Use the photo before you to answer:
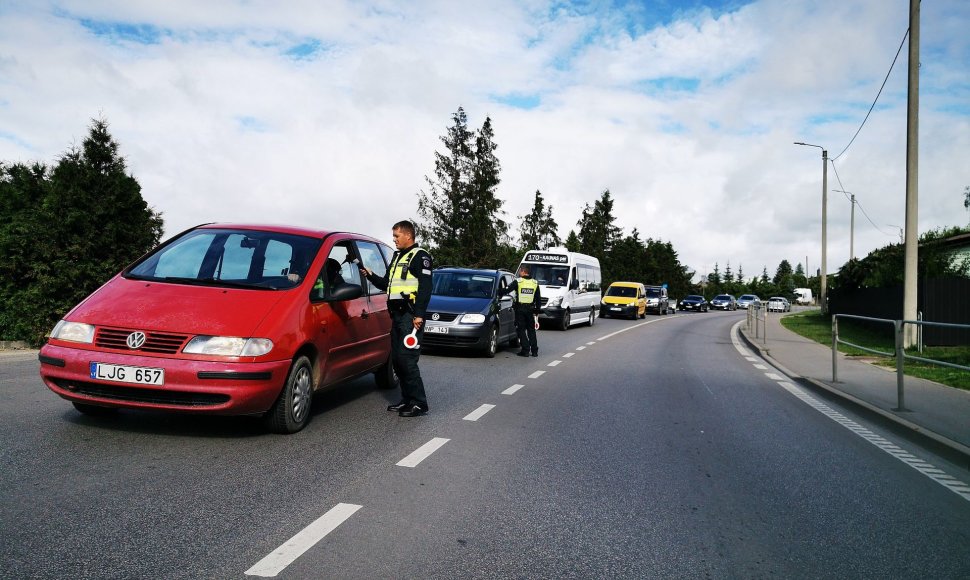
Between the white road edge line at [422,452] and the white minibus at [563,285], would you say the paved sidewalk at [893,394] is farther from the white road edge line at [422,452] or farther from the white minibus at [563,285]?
the white minibus at [563,285]

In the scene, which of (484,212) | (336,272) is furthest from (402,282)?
(484,212)

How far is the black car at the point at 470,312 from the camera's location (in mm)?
12641

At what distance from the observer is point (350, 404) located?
7527mm

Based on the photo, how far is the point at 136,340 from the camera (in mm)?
5133

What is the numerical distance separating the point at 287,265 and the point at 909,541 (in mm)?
5064

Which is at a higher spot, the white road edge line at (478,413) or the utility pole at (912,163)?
the utility pole at (912,163)

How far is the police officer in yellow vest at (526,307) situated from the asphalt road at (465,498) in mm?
6138

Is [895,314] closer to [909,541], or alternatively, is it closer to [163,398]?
[909,541]

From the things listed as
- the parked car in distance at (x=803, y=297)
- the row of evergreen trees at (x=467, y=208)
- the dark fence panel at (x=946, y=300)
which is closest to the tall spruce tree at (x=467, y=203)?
the row of evergreen trees at (x=467, y=208)

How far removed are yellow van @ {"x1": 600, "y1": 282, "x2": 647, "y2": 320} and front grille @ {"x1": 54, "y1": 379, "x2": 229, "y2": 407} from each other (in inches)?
1253

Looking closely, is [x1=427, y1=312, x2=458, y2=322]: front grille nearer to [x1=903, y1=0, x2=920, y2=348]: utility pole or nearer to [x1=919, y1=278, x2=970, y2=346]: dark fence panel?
[x1=903, y1=0, x2=920, y2=348]: utility pole

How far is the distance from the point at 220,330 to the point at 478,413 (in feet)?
9.79

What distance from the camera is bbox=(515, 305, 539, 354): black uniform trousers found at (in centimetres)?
1384

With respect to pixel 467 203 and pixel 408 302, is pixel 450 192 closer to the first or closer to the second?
pixel 467 203
